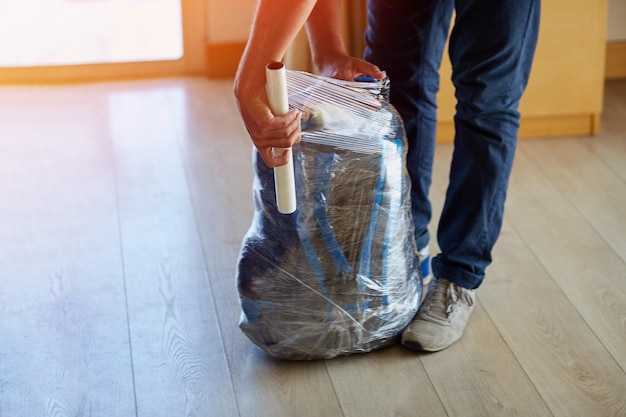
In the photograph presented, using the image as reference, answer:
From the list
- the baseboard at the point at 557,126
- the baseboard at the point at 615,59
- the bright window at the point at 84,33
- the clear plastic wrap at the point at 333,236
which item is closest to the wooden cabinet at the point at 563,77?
the baseboard at the point at 557,126

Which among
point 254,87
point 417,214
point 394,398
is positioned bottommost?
point 394,398

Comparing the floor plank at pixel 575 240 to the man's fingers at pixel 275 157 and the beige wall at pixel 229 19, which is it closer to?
the man's fingers at pixel 275 157

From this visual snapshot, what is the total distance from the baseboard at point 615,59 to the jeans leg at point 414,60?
4.18ft

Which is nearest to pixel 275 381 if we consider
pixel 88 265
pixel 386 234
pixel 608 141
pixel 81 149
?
pixel 386 234

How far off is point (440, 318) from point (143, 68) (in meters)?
1.59

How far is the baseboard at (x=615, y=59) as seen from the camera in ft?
9.04

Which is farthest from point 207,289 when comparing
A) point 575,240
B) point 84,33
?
point 84,33

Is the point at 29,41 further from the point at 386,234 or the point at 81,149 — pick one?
the point at 386,234

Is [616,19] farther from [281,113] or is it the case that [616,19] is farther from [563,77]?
[281,113]

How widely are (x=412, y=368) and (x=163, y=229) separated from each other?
71cm

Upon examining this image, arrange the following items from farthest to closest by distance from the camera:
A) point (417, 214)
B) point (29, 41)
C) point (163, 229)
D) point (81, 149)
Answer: point (29, 41), point (81, 149), point (163, 229), point (417, 214)

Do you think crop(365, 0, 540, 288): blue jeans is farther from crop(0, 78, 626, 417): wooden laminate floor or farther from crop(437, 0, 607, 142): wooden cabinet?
crop(437, 0, 607, 142): wooden cabinet

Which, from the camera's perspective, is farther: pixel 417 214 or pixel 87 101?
pixel 87 101

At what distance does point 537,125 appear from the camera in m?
2.42
